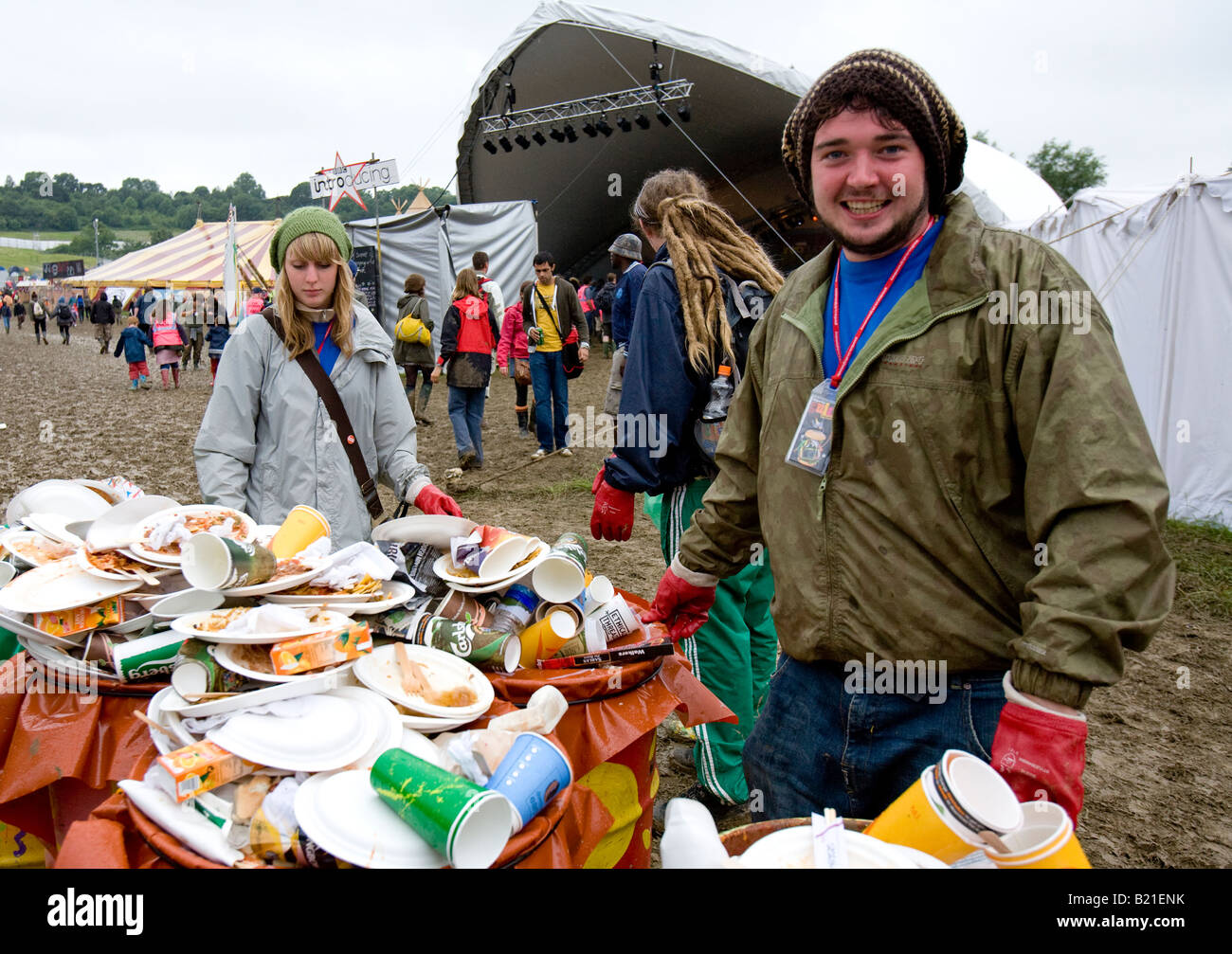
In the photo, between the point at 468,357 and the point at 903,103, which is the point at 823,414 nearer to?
the point at 903,103

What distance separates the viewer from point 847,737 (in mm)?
1610

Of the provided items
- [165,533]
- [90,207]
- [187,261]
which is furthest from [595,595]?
[90,207]

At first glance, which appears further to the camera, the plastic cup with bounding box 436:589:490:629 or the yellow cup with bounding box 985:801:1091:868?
the plastic cup with bounding box 436:589:490:629

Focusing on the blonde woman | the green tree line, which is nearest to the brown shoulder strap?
the blonde woman

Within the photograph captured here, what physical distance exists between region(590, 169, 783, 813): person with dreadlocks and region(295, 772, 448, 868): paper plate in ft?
4.78

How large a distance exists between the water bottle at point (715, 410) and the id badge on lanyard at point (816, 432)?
1.06m

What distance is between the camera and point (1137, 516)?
3.92 ft

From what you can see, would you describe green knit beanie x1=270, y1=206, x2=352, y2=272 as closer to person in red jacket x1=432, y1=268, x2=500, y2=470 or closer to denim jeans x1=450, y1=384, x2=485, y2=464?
person in red jacket x1=432, y1=268, x2=500, y2=470

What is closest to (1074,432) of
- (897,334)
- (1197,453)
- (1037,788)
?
(897,334)

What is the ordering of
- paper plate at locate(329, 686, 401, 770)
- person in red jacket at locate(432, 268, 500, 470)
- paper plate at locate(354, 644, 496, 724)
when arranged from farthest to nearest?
person in red jacket at locate(432, 268, 500, 470) → paper plate at locate(354, 644, 496, 724) → paper plate at locate(329, 686, 401, 770)

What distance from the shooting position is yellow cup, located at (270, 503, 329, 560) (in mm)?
2047
